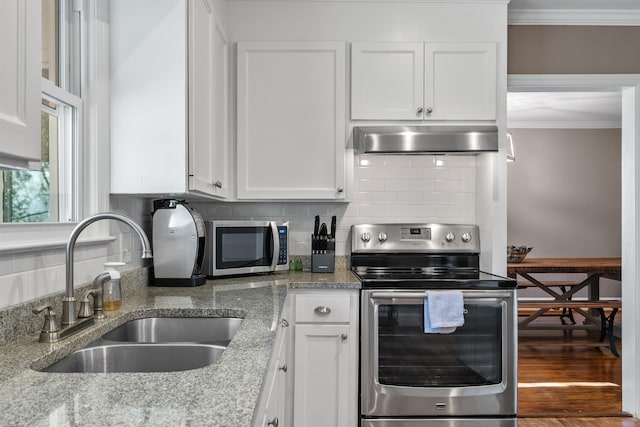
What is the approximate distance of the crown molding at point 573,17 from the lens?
316 centimetres

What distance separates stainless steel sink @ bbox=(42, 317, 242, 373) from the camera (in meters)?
1.47

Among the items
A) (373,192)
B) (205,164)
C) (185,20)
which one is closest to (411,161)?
(373,192)

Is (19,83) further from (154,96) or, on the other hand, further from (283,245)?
(283,245)

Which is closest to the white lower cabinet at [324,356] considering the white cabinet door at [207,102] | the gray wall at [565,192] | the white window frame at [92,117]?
the white cabinet door at [207,102]

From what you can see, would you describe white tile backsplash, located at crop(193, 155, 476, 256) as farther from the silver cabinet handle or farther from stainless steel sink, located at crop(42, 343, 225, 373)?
stainless steel sink, located at crop(42, 343, 225, 373)

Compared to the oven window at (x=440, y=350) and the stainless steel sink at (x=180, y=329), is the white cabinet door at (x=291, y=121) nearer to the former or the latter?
the oven window at (x=440, y=350)

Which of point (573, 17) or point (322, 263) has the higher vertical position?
point (573, 17)

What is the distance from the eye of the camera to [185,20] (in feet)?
6.84

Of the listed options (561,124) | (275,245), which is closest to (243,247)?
(275,245)

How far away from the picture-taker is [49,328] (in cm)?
143

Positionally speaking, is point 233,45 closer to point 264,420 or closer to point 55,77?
point 55,77

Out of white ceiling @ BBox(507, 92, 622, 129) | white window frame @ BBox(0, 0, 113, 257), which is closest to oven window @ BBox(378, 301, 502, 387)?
white window frame @ BBox(0, 0, 113, 257)

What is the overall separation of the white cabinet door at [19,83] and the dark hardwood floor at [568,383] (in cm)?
301

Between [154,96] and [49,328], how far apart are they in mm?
1049
